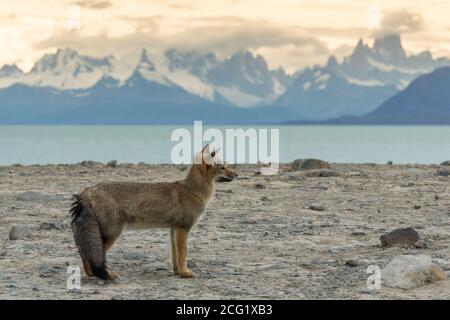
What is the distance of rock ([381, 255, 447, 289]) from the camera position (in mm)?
12898

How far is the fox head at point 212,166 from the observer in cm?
1432

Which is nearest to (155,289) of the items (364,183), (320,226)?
(320,226)

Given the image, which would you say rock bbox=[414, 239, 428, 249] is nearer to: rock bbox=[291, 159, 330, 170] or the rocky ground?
the rocky ground

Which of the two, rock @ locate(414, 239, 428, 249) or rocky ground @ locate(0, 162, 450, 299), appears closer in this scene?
rocky ground @ locate(0, 162, 450, 299)

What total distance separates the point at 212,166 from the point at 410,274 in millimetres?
3553

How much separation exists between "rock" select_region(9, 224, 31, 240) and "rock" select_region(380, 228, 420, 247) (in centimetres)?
678

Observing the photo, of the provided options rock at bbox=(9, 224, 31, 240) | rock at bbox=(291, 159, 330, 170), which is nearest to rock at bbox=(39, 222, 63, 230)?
rock at bbox=(9, 224, 31, 240)

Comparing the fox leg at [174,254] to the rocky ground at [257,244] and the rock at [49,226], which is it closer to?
the rocky ground at [257,244]

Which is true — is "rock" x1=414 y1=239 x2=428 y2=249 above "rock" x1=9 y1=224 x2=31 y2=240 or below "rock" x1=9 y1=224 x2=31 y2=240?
A: below

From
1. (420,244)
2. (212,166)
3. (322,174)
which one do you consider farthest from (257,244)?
(322,174)

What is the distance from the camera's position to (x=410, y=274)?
42.7 feet

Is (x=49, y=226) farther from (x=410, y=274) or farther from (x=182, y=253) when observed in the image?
(x=410, y=274)
